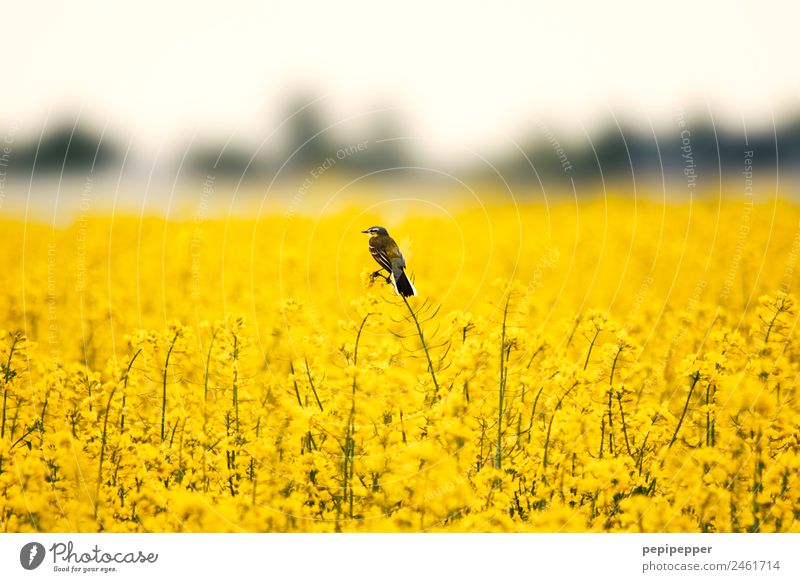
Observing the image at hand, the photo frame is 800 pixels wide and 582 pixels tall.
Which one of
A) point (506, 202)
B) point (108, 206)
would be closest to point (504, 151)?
point (506, 202)

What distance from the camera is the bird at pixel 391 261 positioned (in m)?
3.84

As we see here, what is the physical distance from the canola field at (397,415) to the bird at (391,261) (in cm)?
10

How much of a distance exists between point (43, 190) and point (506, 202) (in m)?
3.02

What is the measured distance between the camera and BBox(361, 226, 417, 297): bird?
12.6 feet

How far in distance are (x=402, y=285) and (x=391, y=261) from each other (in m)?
0.15

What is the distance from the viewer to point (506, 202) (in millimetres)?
4770

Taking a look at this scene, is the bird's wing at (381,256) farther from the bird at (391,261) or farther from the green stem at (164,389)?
the green stem at (164,389)

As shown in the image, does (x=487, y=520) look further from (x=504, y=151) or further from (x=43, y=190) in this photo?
(x=43, y=190)
